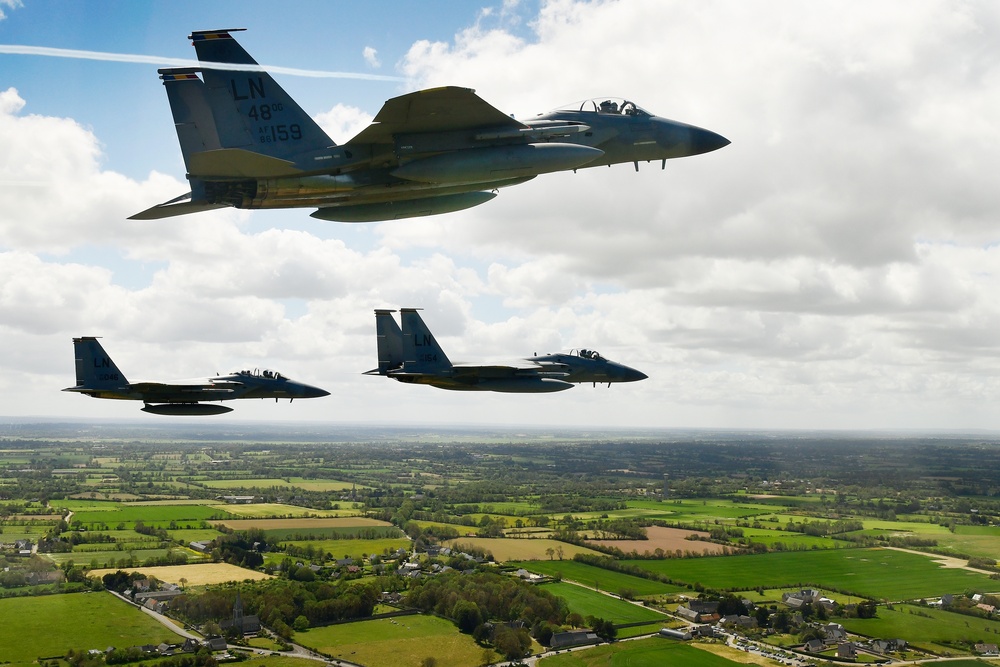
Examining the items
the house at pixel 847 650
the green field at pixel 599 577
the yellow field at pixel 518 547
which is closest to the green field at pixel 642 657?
the house at pixel 847 650

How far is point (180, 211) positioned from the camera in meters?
16.2

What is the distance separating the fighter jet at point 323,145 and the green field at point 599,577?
4356 cm

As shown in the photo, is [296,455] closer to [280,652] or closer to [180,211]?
[280,652]

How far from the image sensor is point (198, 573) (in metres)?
54.3

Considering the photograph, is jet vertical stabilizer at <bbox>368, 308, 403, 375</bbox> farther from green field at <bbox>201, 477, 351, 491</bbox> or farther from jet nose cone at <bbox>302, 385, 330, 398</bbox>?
green field at <bbox>201, 477, 351, 491</bbox>

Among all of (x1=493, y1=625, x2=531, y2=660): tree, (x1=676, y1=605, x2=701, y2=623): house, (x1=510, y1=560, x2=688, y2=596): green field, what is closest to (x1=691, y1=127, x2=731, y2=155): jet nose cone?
(x1=493, y1=625, x2=531, y2=660): tree

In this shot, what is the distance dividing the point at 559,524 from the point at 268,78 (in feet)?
211

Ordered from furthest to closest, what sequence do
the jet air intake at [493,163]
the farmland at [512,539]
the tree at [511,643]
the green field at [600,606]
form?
the green field at [600,606] → the farmland at [512,539] → the tree at [511,643] → the jet air intake at [493,163]

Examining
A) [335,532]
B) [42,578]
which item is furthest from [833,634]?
[42,578]

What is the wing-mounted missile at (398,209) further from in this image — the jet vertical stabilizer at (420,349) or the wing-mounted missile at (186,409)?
the wing-mounted missile at (186,409)

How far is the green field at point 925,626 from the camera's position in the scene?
43781 millimetres

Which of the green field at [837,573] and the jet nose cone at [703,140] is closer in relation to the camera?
the jet nose cone at [703,140]

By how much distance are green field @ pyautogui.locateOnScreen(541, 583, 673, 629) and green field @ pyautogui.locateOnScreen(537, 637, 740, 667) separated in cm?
354

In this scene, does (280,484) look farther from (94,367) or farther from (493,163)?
(493,163)
